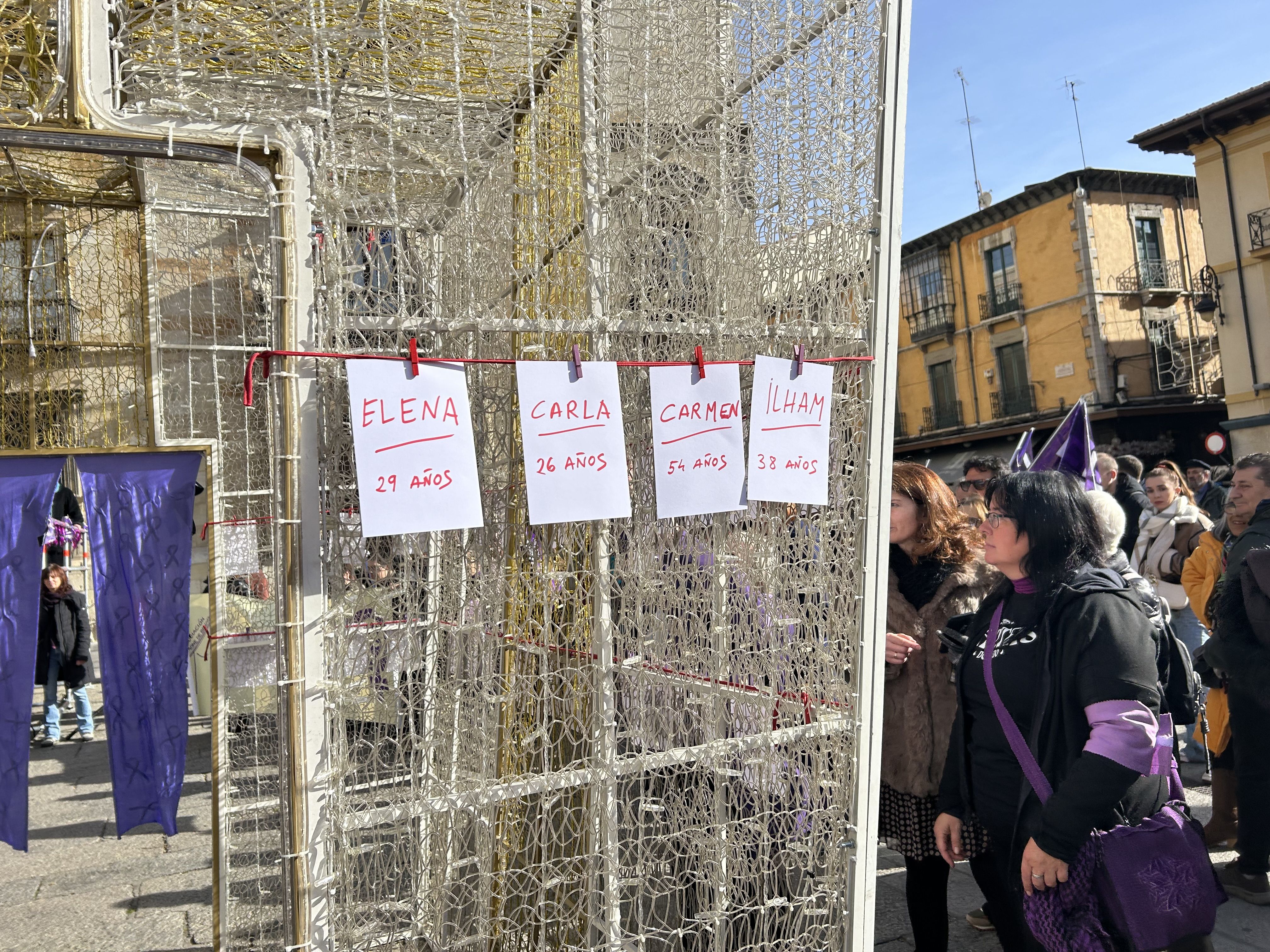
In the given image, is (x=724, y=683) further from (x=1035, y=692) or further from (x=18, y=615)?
(x=18, y=615)

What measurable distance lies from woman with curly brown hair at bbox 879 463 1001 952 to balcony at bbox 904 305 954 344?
2632 cm

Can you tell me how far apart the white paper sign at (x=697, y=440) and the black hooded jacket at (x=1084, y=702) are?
0.83 meters

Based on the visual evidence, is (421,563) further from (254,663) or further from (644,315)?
(254,663)

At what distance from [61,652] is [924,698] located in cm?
694

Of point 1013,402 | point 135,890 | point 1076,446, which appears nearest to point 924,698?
point 1076,446

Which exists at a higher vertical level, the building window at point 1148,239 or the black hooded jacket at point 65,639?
the building window at point 1148,239

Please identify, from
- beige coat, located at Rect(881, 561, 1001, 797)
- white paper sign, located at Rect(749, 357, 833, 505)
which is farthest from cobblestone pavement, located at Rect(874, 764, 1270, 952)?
white paper sign, located at Rect(749, 357, 833, 505)

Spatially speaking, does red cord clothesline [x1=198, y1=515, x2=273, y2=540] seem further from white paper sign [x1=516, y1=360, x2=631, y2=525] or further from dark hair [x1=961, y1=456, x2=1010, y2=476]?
dark hair [x1=961, y1=456, x2=1010, y2=476]

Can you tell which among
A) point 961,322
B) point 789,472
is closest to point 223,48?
point 789,472

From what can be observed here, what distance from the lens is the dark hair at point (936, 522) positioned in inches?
117

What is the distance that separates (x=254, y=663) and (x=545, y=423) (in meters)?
2.14

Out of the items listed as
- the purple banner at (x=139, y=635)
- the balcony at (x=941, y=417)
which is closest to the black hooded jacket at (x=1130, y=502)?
the purple banner at (x=139, y=635)

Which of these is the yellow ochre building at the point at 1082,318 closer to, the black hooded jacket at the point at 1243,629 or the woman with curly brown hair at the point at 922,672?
the black hooded jacket at the point at 1243,629

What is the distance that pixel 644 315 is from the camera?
88.2 inches
